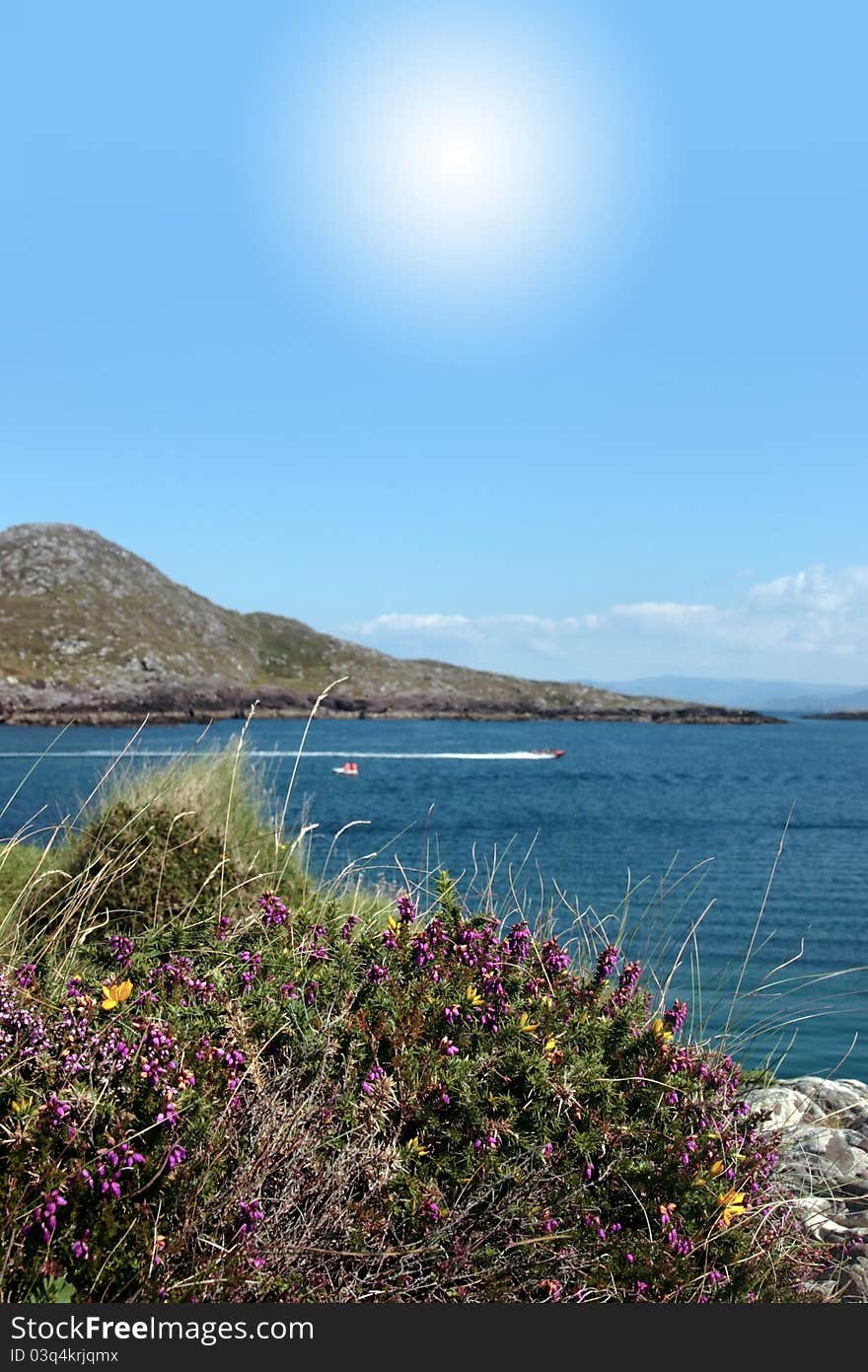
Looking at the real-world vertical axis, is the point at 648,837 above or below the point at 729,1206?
below

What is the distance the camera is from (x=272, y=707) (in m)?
147

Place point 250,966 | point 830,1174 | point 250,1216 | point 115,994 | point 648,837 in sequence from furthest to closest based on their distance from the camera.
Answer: point 648,837 < point 830,1174 < point 250,966 < point 115,994 < point 250,1216

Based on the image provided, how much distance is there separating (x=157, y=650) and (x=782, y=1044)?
163021mm

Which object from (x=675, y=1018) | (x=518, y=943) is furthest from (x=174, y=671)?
(x=675, y=1018)

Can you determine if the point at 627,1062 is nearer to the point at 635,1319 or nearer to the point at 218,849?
the point at 635,1319

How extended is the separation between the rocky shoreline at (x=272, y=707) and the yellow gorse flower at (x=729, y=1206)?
316 ft

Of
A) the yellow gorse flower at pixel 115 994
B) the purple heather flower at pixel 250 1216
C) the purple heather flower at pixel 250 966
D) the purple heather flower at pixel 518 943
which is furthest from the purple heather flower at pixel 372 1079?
the purple heather flower at pixel 518 943

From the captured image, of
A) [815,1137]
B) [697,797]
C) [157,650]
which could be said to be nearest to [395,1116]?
[815,1137]

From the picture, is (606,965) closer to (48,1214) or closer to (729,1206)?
(729,1206)

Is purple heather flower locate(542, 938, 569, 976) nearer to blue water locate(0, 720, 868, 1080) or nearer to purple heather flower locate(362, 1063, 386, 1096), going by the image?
blue water locate(0, 720, 868, 1080)

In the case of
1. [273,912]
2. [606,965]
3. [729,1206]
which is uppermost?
[273,912]

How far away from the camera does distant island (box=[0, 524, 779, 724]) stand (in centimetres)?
13762

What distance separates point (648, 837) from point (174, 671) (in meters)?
129

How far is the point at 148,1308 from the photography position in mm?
2941
